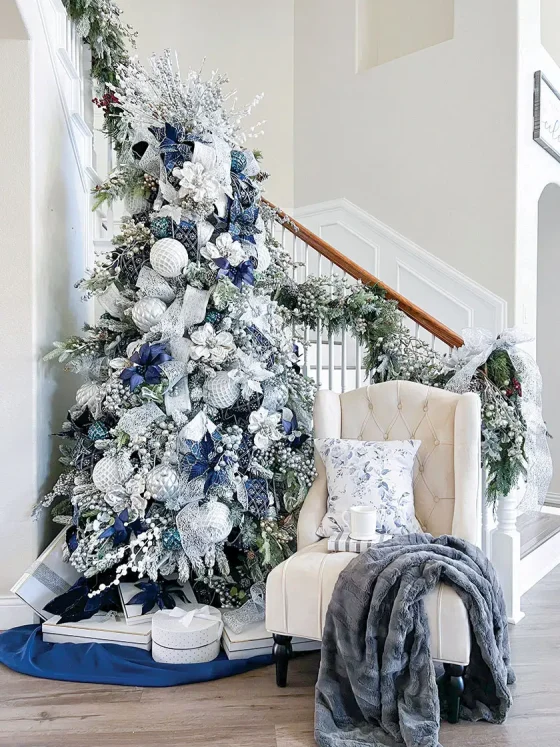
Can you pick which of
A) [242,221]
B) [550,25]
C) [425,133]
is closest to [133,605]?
[242,221]

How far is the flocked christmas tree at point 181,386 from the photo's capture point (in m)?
2.20

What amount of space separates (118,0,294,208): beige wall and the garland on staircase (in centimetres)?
219

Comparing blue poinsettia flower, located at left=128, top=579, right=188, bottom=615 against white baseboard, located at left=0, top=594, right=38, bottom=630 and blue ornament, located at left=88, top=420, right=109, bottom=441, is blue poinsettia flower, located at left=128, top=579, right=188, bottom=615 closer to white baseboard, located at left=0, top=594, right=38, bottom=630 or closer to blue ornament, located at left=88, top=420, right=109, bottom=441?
white baseboard, located at left=0, top=594, right=38, bottom=630

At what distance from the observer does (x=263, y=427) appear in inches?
89.1

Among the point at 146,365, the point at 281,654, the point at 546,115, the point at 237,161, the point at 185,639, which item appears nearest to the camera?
the point at 281,654

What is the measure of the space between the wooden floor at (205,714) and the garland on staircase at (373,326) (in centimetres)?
81

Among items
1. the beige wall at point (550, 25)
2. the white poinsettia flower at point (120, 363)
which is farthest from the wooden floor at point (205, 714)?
the beige wall at point (550, 25)

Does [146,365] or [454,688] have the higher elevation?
[146,365]

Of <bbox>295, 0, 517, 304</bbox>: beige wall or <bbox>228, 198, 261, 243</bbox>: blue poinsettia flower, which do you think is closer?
<bbox>228, 198, 261, 243</bbox>: blue poinsettia flower

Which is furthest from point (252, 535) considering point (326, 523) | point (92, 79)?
point (92, 79)

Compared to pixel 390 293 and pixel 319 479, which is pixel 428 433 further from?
pixel 390 293

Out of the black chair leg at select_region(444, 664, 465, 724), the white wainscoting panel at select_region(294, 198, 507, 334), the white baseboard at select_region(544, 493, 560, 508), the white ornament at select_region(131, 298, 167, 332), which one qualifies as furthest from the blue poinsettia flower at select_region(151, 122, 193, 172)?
the white baseboard at select_region(544, 493, 560, 508)

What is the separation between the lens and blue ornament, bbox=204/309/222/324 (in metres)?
2.27

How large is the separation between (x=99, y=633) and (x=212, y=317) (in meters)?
1.23
